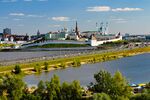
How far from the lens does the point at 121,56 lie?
47.9 m

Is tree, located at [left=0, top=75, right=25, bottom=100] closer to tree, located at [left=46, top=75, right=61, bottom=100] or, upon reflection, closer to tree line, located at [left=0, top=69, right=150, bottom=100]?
tree line, located at [left=0, top=69, right=150, bottom=100]

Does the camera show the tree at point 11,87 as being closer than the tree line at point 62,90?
No

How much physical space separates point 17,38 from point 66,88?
97.9 meters

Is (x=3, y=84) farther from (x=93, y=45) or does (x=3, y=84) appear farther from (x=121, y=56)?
(x=93, y=45)

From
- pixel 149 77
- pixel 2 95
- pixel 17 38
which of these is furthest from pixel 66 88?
pixel 17 38

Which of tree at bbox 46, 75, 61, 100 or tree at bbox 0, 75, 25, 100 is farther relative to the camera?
tree at bbox 0, 75, 25, 100

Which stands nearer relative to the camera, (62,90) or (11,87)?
(62,90)

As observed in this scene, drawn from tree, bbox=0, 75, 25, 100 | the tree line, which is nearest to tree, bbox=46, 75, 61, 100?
the tree line

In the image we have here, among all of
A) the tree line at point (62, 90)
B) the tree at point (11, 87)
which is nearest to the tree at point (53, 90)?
the tree line at point (62, 90)

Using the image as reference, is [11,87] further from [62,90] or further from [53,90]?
[62,90]

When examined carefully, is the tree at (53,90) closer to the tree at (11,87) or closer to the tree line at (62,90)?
the tree line at (62,90)

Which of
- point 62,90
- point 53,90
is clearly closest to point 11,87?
point 53,90

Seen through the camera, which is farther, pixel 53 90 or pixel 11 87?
pixel 11 87

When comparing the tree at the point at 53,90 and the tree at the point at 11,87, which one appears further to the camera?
the tree at the point at 11,87
